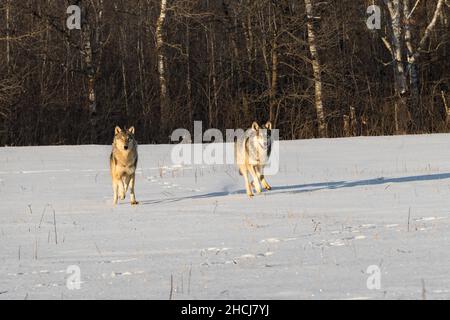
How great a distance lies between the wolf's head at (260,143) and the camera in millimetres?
12211

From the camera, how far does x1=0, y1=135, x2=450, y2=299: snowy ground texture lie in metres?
5.77

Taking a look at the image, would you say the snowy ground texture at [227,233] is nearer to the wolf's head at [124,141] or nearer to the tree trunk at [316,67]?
the wolf's head at [124,141]

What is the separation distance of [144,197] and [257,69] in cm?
1491

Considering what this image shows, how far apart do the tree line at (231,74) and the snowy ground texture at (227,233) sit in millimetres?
7925

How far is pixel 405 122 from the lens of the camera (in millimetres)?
Answer: 23188

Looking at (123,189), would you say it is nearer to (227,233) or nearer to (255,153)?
(255,153)

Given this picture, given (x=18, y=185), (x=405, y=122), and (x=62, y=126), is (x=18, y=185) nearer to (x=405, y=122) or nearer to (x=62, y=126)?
(x=62, y=126)

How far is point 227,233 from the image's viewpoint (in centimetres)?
841

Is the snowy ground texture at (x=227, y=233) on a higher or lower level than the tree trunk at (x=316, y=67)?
lower

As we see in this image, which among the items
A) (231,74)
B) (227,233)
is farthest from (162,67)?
(227,233)

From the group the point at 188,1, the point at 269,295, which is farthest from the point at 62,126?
the point at 269,295

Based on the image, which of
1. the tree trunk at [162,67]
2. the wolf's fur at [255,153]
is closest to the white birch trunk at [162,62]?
the tree trunk at [162,67]

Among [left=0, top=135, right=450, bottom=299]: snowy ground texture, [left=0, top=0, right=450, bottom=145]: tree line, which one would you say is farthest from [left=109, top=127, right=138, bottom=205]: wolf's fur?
[left=0, top=0, right=450, bottom=145]: tree line

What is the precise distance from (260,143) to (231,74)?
14338 millimetres
